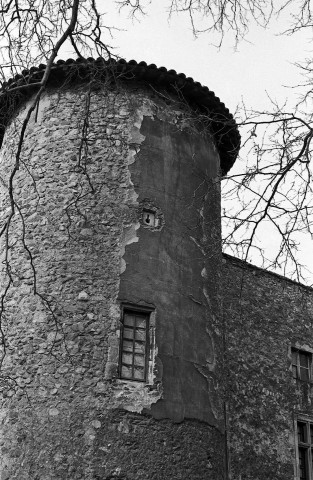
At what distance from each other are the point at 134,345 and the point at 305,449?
17.9ft

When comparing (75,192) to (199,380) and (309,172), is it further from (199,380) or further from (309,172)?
(309,172)

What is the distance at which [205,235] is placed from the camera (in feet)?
34.0

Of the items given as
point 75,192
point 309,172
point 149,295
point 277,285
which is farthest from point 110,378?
point 277,285

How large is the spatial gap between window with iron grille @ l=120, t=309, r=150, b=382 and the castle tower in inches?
0.6

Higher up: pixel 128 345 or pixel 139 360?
pixel 128 345

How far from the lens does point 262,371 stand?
496 inches

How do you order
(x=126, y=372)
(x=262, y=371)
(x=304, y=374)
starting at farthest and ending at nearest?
(x=304, y=374)
(x=262, y=371)
(x=126, y=372)

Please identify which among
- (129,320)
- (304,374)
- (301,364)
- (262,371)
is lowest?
(129,320)

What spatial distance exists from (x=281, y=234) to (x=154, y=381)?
10.8 feet

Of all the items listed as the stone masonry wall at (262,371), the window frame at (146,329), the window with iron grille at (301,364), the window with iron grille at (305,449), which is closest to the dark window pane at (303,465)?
the window with iron grille at (305,449)

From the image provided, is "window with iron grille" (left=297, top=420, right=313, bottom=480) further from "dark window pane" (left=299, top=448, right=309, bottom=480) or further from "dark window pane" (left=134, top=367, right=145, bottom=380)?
"dark window pane" (left=134, top=367, right=145, bottom=380)

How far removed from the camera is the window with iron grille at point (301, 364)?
13305mm

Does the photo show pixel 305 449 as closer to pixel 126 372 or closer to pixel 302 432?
pixel 302 432

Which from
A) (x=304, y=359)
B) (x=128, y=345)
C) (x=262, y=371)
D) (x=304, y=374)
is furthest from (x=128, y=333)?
(x=304, y=359)
